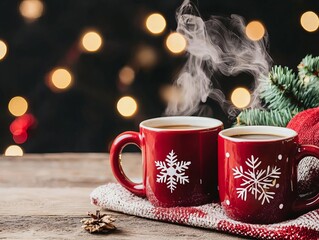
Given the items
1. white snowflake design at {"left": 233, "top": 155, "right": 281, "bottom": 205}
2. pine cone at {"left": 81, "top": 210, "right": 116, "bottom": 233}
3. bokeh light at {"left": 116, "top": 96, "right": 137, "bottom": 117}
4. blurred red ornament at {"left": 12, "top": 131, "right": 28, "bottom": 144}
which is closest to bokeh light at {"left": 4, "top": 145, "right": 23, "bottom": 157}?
blurred red ornament at {"left": 12, "top": 131, "right": 28, "bottom": 144}

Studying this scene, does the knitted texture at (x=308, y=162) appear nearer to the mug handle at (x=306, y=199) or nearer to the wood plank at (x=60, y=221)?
the mug handle at (x=306, y=199)

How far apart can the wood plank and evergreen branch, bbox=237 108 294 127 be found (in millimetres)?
314

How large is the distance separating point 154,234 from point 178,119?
21 cm

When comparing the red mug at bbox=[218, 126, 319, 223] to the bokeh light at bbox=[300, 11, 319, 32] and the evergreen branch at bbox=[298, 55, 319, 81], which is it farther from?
the bokeh light at bbox=[300, 11, 319, 32]

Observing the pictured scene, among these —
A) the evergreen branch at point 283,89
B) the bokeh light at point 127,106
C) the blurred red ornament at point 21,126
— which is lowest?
the blurred red ornament at point 21,126

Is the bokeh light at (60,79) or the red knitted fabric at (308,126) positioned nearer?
the red knitted fabric at (308,126)

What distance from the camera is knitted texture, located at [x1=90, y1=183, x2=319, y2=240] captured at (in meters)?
0.75

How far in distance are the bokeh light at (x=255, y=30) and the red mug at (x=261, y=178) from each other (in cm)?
77

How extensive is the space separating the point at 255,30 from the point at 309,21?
147mm

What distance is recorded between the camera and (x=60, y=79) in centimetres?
164

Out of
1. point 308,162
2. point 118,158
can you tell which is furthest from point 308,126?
point 118,158

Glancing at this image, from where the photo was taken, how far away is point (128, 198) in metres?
0.90

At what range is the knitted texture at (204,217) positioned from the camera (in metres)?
0.75

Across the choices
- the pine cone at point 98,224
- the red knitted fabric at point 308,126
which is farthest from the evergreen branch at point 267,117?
the pine cone at point 98,224
